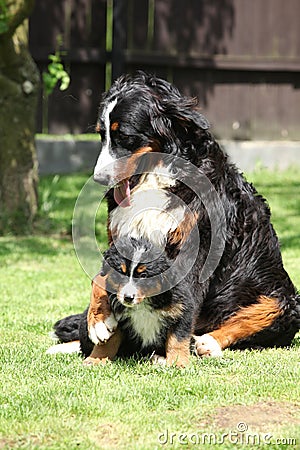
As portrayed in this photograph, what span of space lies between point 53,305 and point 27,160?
288 centimetres

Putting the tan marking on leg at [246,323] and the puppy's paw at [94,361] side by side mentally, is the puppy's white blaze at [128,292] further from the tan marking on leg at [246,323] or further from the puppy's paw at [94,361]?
the tan marking on leg at [246,323]

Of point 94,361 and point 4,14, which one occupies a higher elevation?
point 4,14

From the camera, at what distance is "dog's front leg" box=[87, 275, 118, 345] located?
4.65 metres

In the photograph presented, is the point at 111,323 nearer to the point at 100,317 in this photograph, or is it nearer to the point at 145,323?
Result: the point at 100,317

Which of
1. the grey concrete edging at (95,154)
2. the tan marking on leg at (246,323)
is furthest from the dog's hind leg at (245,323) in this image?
the grey concrete edging at (95,154)

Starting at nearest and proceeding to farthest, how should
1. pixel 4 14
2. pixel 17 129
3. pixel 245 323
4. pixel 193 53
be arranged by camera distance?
1. pixel 245 323
2. pixel 4 14
3. pixel 17 129
4. pixel 193 53

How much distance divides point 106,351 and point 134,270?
599 millimetres

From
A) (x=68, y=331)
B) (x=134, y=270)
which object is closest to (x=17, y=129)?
(x=68, y=331)

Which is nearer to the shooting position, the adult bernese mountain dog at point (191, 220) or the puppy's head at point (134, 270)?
the puppy's head at point (134, 270)

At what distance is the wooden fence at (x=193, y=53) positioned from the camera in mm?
12273

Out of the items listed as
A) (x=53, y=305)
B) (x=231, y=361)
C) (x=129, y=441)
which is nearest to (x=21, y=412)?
(x=129, y=441)

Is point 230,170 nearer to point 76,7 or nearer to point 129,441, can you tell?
point 129,441

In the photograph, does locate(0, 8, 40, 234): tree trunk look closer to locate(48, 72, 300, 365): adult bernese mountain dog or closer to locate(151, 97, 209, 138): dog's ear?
locate(48, 72, 300, 365): adult bernese mountain dog

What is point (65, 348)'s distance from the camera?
511 cm
